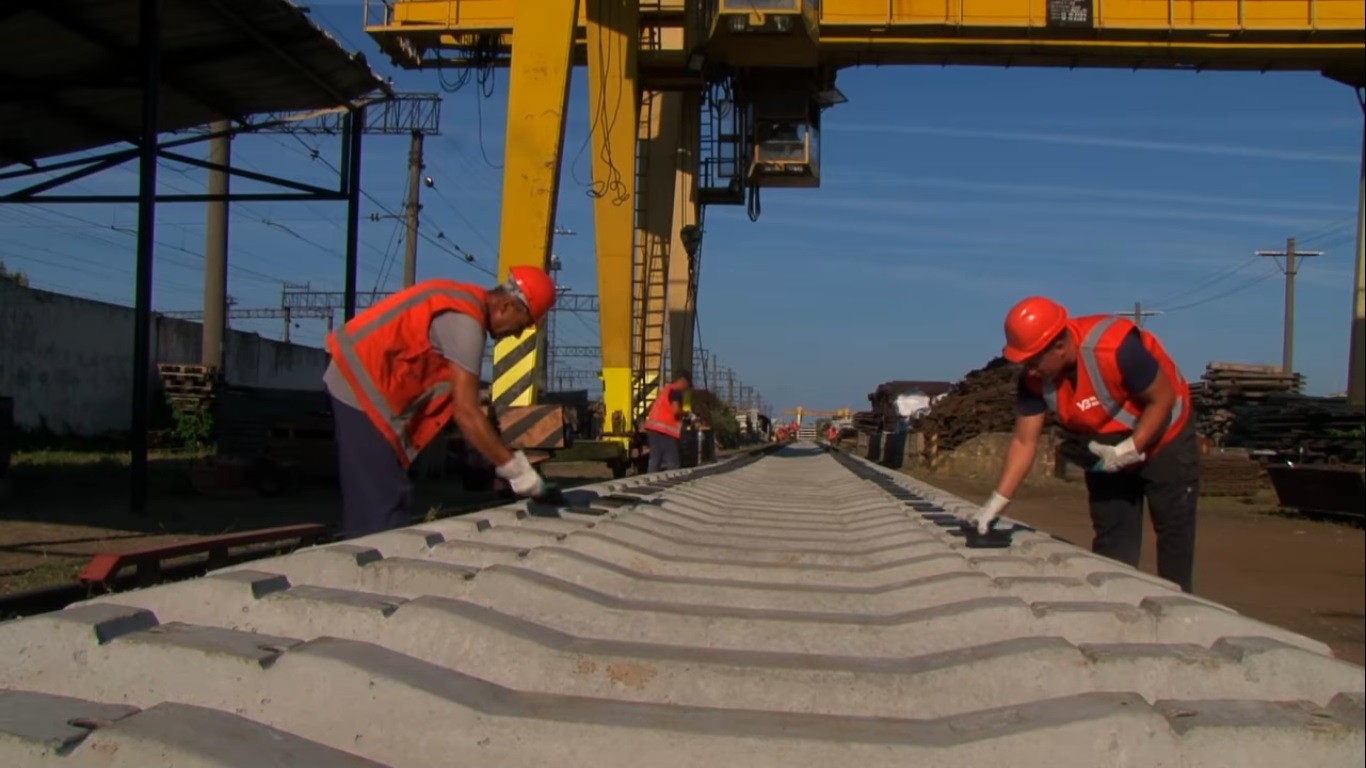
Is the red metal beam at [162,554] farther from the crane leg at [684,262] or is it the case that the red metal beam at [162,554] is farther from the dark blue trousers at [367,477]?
the crane leg at [684,262]

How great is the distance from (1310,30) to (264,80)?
14.1m

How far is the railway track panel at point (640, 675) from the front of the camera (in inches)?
85.0

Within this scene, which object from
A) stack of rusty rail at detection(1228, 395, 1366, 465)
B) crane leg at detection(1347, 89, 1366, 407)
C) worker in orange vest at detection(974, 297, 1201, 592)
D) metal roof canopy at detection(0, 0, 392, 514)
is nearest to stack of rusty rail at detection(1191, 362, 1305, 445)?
stack of rusty rail at detection(1228, 395, 1366, 465)

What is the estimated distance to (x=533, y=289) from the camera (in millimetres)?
4395

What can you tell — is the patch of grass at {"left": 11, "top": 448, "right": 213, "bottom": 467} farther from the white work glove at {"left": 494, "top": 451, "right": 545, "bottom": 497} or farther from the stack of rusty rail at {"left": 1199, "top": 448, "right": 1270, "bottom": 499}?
the stack of rusty rail at {"left": 1199, "top": 448, "right": 1270, "bottom": 499}

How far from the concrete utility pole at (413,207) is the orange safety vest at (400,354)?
29.3m

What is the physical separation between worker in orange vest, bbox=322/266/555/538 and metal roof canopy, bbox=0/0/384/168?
7.41 m

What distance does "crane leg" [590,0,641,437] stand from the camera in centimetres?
1423

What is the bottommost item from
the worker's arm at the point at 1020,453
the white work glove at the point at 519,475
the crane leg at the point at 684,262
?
the white work glove at the point at 519,475

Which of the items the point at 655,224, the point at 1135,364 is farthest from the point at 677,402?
the point at 1135,364

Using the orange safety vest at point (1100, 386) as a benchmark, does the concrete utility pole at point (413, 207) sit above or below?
above

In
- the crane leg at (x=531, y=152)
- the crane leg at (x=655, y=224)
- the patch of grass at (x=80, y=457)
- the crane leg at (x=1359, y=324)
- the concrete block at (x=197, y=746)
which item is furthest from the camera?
the crane leg at (x=655, y=224)

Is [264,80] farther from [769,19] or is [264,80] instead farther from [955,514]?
[955,514]

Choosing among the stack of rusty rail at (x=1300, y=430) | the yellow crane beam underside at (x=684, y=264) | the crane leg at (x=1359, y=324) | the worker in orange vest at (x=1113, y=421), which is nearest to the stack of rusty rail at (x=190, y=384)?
the yellow crane beam underside at (x=684, y=264)
